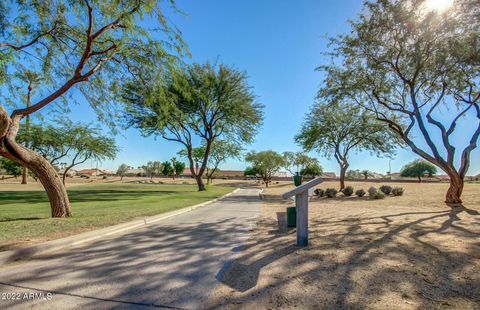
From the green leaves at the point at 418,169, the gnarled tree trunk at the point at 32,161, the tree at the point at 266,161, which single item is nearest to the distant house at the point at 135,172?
the tree at the point at 266,161

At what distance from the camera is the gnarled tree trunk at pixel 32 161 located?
7953mm

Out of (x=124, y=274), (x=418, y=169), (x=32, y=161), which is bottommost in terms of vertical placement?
(x=124, y=274)

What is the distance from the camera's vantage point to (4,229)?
7.13 m

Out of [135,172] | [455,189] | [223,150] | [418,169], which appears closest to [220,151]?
[223,150]

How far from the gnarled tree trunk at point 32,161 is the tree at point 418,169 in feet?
305

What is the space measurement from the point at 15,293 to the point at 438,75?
1766 cm

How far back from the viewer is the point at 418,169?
87.6 metres

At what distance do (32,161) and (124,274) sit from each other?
648 centimetres

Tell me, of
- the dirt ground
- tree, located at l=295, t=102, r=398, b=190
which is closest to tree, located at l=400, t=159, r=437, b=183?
tree, located at l=295, t=102, r=398, b=190

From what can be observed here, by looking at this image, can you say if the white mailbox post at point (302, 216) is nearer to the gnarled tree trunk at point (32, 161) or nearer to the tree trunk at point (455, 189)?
the gnarled tree trunk at point (32, 161)

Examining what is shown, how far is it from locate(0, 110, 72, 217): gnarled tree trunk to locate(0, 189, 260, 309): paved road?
12.3 feet

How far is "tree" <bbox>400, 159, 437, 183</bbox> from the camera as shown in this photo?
9044 centimetres

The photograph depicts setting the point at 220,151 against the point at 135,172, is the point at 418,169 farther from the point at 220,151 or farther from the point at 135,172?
the point at 135,172

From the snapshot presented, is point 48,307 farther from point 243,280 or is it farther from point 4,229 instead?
point 4,229
